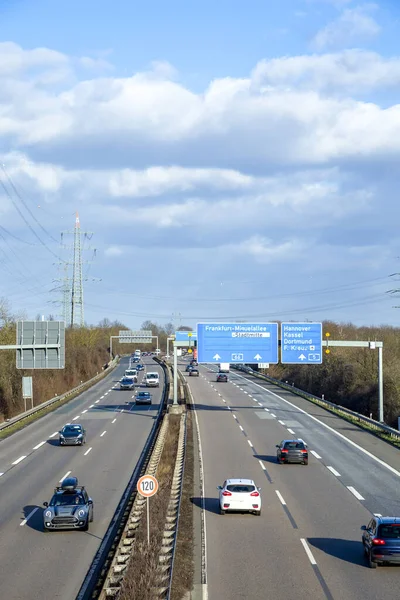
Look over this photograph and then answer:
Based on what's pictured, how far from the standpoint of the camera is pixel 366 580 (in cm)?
1828

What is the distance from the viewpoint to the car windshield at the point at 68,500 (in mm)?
25250

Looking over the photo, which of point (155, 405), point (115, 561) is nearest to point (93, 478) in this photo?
point (115, 561)

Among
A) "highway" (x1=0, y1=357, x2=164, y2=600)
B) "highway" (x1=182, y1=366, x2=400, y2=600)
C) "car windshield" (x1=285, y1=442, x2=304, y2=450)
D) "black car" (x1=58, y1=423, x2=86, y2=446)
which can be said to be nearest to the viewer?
"highway" (x1=182, y1=366, x2=400, y2=600)

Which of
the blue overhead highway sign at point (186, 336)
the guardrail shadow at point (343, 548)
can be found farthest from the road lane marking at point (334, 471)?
the blue overhead highway sign at point (186, 336)

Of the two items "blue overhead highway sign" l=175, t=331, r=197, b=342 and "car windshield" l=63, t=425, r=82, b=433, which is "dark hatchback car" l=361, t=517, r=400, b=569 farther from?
"blue overhead highway sign" l=175, t=331, r=197, b=342

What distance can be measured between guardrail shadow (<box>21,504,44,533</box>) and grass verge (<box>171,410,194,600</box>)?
4992 millimetres

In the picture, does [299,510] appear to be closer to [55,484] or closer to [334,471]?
[334,471]

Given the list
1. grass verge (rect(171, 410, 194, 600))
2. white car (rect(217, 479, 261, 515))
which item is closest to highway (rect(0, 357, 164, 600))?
grass verge (rect(171, 410, 194, 600))

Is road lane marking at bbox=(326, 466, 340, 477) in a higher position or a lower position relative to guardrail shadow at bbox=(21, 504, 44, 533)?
higher

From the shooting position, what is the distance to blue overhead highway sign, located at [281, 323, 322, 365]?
55.8m

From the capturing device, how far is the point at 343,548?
21.4 meters

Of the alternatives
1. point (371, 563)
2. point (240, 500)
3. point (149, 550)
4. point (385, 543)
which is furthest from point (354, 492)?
point (149, 550)

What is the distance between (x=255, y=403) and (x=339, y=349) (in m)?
19.9

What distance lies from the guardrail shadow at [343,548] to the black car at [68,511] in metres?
7.71
